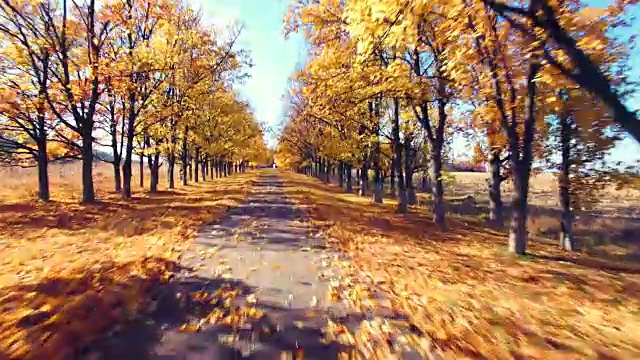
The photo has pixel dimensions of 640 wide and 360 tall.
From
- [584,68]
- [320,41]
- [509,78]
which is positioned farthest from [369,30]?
[320,41]

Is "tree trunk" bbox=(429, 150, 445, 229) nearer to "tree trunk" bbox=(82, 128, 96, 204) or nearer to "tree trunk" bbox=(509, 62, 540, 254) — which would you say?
"tree trunk" bbox=(509, 62, 540, 254)

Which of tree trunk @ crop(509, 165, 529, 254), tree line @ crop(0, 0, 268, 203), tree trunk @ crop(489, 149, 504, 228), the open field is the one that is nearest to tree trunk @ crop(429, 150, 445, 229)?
the open field

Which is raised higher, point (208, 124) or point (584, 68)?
point (208, 124)

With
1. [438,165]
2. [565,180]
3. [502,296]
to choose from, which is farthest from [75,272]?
[565,180]

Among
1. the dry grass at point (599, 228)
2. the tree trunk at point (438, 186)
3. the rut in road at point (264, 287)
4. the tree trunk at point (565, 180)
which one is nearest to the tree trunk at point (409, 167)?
the dry grass at point (599, 228)

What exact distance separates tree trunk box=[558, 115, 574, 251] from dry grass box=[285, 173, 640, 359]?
12.2 feet

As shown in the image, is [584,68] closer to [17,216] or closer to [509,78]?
[509,78]

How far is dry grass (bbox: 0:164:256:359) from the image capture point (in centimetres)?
385

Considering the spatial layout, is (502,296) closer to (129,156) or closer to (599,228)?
(599,228)

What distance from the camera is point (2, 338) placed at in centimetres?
368

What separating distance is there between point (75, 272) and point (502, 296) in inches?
267

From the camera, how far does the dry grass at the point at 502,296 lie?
150 inches

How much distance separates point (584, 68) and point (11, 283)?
325 inches

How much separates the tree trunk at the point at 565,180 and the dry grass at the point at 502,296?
12.2 ft
